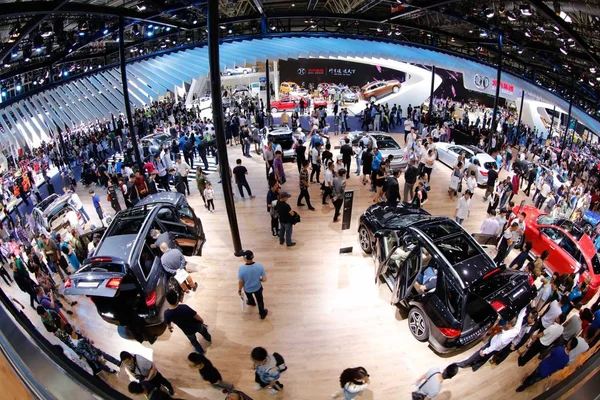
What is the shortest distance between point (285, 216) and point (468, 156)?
9.05 metres

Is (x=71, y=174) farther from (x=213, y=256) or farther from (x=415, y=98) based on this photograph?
(x=415, y=98)

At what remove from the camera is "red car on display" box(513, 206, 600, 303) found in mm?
7035

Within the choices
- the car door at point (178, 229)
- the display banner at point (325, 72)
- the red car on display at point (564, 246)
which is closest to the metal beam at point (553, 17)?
the red car on display at point (564, 246)

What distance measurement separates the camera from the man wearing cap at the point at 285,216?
7742 mm

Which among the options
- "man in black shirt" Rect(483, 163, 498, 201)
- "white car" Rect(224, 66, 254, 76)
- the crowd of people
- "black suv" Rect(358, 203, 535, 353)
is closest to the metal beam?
the crowd of people

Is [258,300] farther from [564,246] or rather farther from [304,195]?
[564,246]

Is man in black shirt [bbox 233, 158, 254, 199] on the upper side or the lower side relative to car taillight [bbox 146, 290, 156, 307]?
upper

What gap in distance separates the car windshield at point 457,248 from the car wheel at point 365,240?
2.08m

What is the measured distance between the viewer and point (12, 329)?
1.28m

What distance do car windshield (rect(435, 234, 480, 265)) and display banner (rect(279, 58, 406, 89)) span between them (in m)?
29.5

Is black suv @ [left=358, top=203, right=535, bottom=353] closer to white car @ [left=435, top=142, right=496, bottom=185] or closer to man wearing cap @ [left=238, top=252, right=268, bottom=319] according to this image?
man wearing cap @ [left=238, top=252, right=268, bottom=319]

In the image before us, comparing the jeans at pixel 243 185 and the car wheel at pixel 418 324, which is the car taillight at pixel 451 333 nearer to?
the car wheel at pixel 418 324

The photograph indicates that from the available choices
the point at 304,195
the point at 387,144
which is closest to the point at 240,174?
the point at 304,195

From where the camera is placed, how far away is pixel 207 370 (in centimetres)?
458
